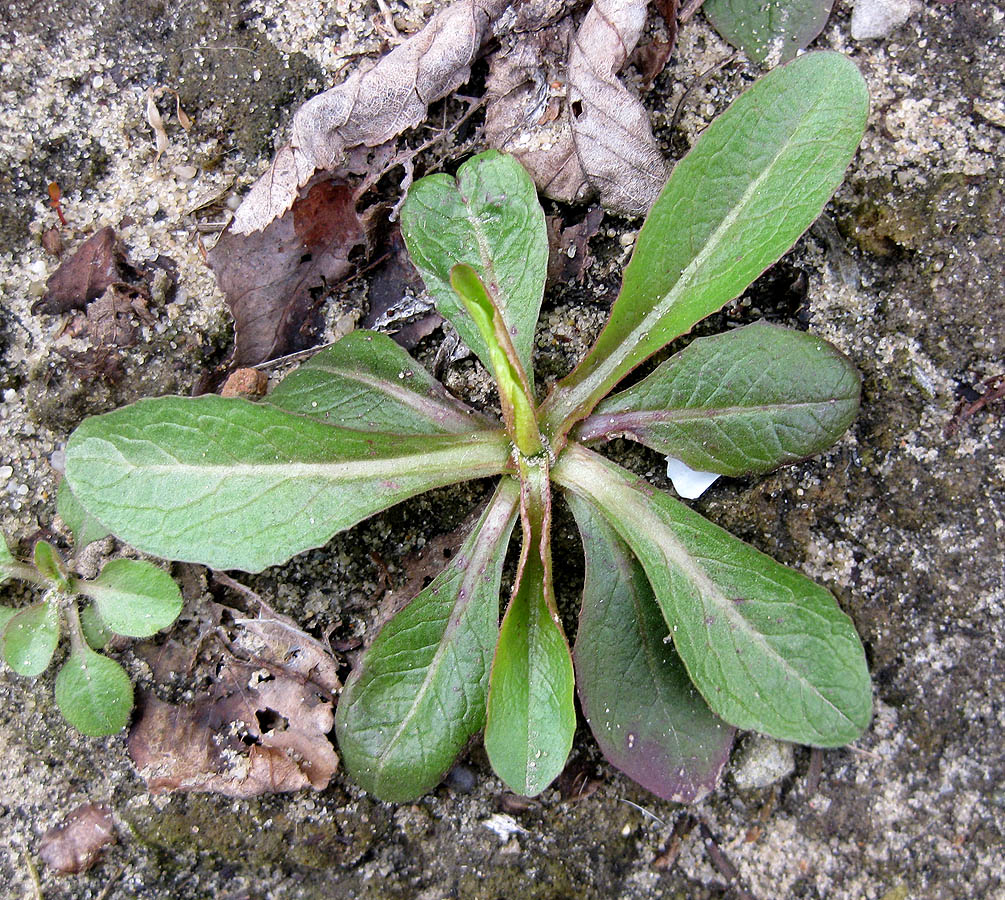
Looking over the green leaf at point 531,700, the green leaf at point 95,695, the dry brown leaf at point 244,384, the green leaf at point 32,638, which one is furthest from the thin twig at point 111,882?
the dry brown leaf at point 244,384

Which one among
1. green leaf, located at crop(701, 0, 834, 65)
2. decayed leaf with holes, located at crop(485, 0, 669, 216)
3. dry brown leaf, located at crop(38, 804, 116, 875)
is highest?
green leaf, located at crop(701, 0, 834, 65)

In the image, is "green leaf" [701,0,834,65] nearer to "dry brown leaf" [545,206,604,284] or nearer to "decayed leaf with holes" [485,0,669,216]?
"decayed leaf with holes" [485,0,669,216]

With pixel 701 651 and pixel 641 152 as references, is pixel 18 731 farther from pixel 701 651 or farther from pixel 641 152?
pixel 641 152

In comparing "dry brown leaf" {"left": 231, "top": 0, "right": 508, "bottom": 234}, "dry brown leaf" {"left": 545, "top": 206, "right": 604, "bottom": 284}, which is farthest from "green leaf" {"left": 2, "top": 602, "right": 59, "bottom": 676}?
"dry brown leaf" {"left": 545, "top": 206, "right": 604, "bottom": 284}

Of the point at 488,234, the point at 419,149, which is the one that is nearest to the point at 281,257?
the point at 419,149

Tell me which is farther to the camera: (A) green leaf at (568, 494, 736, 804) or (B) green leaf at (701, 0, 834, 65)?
(B) green leaf at (701, 0, 834, 65)

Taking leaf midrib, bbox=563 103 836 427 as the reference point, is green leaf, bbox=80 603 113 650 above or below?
below

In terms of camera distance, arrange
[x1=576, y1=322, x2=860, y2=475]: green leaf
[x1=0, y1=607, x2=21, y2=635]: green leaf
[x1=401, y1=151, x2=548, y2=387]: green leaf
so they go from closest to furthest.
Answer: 1. [x1=576, y1=322, x2=860, y2=475]: green leaf
2. [x1=401, y1=151, x2=548, y2=387]: green leaf
3. [x1=0, y1=607, x2=21, y2=635]: green leaf

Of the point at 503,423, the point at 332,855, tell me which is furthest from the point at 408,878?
the point at 503,423
